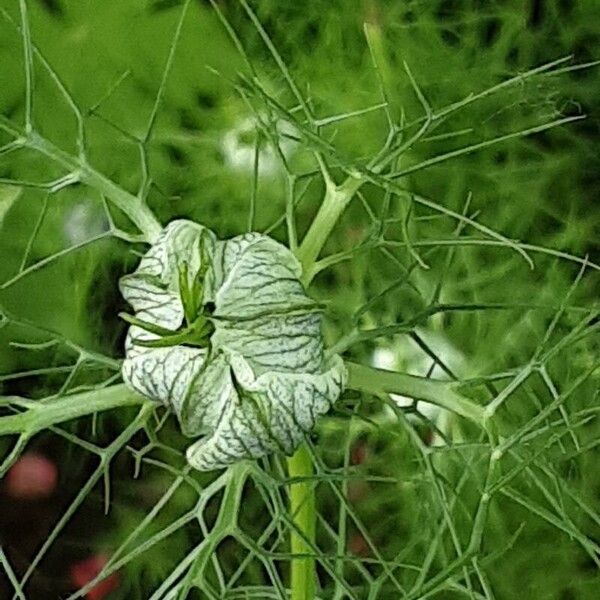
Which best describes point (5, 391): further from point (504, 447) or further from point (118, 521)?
point (504, 447)

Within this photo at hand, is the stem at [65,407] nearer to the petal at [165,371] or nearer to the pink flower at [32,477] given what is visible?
the petal at [165,371]

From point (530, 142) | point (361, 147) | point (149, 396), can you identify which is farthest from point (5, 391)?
point (149, 396)

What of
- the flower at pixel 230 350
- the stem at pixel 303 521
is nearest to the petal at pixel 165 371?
the flower at pixel 230 350

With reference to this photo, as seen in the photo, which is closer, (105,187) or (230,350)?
(230,350)

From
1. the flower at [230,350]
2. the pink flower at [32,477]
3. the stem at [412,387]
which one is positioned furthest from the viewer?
the pink flower at [32,477]

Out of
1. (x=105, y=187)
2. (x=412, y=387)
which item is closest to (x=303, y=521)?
(x=412, y=387)

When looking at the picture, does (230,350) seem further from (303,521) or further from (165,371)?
(303,521)
